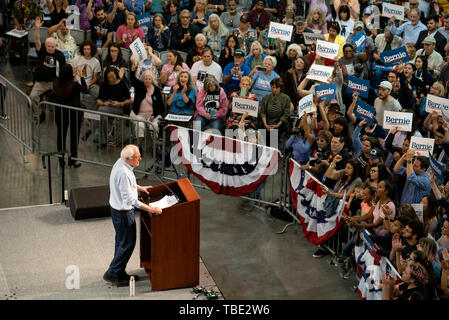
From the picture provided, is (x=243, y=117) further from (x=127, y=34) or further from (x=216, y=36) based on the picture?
(x=127, y=34)

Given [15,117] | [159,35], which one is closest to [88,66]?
[15,117]

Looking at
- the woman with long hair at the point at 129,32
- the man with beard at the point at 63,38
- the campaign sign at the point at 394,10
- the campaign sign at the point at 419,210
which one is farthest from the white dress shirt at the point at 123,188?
the campaign sign at the point at 394,10

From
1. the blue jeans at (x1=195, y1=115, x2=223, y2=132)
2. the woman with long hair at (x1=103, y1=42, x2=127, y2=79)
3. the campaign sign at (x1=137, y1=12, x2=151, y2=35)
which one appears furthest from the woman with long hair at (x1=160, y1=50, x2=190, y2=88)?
the campaign sign at (x1=137, y1=12, x2=151, y2=35)

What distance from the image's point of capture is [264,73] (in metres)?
12.9

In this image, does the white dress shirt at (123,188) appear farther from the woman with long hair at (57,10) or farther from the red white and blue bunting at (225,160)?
the woman with long hair at (57,10)

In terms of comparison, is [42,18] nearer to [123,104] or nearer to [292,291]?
[123,104]

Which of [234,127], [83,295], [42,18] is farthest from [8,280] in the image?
[42,18]

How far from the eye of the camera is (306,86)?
13.2 metres

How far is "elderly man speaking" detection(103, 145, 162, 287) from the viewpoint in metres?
8.06

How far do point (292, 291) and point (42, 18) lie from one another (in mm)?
10735

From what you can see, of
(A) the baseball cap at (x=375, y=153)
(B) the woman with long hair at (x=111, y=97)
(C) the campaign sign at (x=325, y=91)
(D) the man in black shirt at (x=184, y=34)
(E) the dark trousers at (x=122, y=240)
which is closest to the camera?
(E) the dark trousers at (x=122, y=240)

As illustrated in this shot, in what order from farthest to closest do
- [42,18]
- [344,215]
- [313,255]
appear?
[42,18] < [313,255] < [344,215]

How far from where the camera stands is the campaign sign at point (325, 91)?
11.4 meters

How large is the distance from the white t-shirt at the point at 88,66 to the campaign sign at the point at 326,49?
4182 mm
